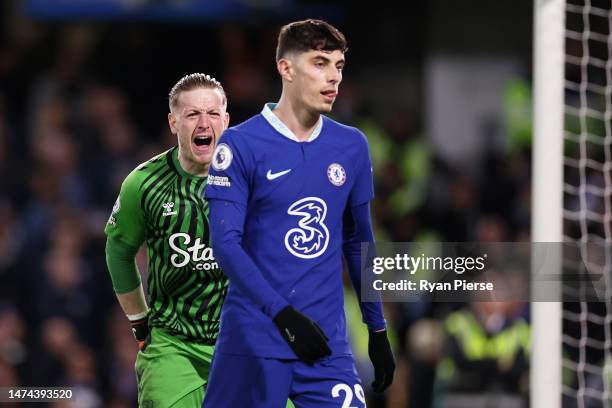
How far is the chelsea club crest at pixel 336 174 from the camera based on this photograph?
4.45m

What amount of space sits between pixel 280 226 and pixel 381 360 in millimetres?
652

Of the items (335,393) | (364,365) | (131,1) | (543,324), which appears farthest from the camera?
(131,1)

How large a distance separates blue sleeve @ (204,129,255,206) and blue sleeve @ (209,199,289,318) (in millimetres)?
33

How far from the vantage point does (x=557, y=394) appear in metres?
5.75

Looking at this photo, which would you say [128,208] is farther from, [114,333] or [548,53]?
[114,333]

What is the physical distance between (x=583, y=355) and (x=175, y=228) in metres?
4.66

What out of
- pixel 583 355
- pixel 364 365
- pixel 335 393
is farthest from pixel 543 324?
pixel 364 365

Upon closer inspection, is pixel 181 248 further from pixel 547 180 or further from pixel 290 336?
pixel 547 180

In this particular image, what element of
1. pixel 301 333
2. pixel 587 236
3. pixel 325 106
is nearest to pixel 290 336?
pixel 301 333

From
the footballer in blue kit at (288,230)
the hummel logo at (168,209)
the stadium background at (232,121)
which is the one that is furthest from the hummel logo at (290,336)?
the stadium background at (232,121)

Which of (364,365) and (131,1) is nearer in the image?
(364,365)

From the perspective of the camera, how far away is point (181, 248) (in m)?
5.09

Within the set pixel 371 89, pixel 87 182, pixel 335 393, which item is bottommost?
pixel 335 393

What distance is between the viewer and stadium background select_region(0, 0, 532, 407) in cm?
973
